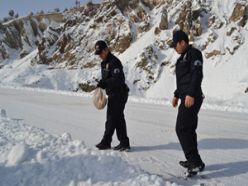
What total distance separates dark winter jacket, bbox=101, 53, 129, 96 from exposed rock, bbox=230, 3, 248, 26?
101 ft

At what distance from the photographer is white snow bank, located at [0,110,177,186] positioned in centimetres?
500

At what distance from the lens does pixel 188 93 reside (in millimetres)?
5500

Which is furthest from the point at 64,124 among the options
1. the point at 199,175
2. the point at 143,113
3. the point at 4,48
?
the point at 4,48

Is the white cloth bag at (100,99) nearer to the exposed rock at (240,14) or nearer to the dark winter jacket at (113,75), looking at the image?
the dark winter jacket at (113,75)

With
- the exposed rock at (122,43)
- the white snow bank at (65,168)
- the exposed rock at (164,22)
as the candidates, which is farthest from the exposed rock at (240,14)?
the white snow bank at (65,168)

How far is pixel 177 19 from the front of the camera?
4122 centimetres

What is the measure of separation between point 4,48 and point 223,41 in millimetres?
46032

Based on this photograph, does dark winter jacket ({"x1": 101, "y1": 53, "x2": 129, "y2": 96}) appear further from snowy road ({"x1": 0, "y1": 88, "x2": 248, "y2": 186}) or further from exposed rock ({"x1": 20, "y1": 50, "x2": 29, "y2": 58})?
exposed rock ({"x1": 20, "y1": 50, "x2": 29, "y2": 58})

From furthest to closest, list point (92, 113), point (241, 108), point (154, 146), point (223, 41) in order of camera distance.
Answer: point (223, 41)
point (241, 108)
point (92, 113)
point (154, 146)

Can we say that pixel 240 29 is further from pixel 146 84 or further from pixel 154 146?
pixel 154 146

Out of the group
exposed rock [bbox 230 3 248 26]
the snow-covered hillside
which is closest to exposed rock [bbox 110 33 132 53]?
the snow-covered hillside

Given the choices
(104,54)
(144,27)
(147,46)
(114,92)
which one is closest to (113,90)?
(114,92)

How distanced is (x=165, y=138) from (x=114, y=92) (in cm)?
200

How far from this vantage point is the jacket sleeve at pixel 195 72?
5.42 m
